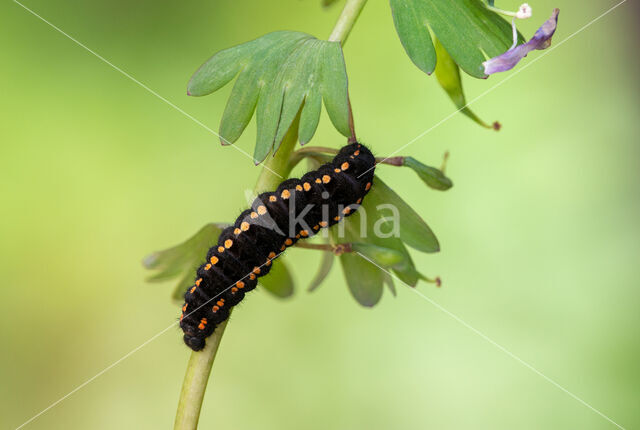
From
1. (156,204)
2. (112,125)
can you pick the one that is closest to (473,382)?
(156,204)

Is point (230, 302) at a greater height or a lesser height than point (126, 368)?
greater

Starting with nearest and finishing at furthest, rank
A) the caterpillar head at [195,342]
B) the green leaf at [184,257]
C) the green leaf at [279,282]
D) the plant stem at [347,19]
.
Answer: the plant stem at [347,19]
the caterpillar head at [195,342]
the green leaf at [184,257]
the green leaf at [279,282]

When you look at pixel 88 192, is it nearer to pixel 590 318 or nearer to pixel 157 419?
pixel 157 419

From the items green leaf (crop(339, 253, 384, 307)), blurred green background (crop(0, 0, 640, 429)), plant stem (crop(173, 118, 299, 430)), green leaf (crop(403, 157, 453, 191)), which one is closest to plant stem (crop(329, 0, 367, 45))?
plant stem (crop(173, 118, 299, 430))

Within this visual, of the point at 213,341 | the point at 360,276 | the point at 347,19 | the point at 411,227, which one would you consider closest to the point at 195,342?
the point at 213,341

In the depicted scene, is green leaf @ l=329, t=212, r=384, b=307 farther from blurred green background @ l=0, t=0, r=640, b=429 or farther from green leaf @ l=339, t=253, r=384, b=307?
blurred green background @ l=0, t=0, r=640, b=429

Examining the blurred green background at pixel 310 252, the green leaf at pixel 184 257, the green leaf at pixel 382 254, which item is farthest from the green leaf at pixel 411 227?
the blurred green background at pixel 310 252

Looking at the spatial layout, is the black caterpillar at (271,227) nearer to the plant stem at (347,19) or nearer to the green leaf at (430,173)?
the green leaf at (430,173)
